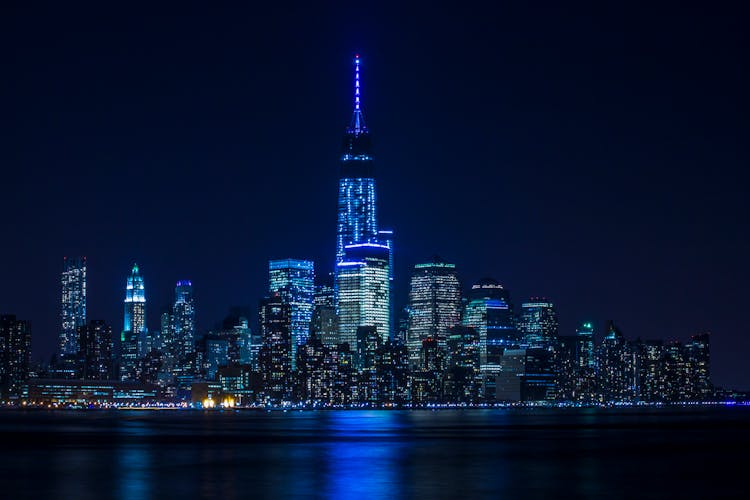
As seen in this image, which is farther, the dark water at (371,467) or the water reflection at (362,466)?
the dark water at (371,467)

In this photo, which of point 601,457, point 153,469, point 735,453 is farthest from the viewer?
point 735,453

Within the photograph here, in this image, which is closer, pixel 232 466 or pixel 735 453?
pixel 232 466

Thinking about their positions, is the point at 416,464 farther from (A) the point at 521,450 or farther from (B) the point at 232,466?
(A) the point at 521,450

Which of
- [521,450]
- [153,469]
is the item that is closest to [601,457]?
[521,450]

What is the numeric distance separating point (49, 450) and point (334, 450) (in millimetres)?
24417

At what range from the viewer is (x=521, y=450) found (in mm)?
99438

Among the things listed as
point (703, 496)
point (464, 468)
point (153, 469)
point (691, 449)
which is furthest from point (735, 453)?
point (153, 469)

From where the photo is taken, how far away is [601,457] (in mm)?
87812

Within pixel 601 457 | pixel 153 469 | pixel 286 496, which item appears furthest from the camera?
pixel 601 457

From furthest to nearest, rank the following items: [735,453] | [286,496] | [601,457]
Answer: [735,453] < [601,457] < [286,496]

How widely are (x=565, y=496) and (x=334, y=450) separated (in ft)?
132

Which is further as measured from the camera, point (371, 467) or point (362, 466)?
point (362, 466)

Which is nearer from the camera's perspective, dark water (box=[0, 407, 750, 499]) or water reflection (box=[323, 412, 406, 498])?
A: water reflection (box=[323, 412, 406, 498])

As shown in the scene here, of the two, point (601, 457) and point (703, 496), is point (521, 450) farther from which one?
point (703, 496)
